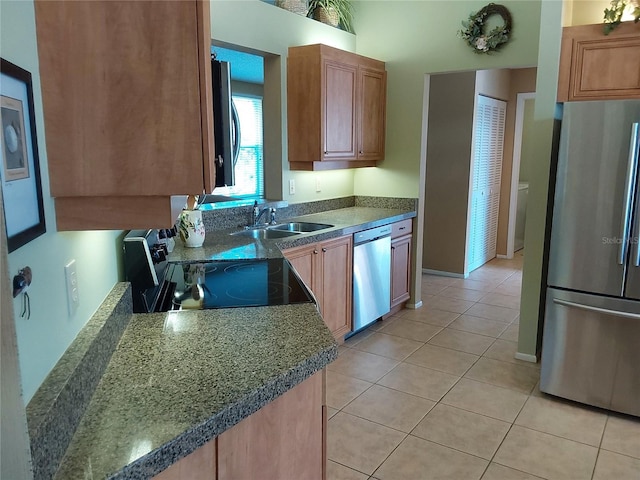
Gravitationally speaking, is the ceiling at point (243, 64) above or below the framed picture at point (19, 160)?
above

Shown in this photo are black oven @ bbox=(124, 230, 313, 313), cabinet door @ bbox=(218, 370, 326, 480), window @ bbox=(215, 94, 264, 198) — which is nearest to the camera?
cabinet door @ bbox=(218, 370, 326, 480)

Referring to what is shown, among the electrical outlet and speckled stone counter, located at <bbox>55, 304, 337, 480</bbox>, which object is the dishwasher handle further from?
the electrical outlet

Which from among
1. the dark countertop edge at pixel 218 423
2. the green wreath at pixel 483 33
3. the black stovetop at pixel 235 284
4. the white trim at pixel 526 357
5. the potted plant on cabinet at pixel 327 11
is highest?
the potted plant on cabinet at pixel 327 11

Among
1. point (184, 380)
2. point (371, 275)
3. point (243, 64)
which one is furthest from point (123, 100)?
point (243, 64)

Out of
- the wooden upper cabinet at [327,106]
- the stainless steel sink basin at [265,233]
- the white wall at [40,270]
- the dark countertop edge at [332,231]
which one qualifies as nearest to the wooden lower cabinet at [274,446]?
the white wall at [40,270]

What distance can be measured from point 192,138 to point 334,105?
9.13 ft

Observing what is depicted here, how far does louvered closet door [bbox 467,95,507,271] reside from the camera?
19.0 feet

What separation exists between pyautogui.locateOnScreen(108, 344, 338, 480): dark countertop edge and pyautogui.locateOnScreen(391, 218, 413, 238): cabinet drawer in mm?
2843

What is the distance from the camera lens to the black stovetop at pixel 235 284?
6.19ft

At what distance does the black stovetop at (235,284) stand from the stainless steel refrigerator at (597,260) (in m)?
1.65

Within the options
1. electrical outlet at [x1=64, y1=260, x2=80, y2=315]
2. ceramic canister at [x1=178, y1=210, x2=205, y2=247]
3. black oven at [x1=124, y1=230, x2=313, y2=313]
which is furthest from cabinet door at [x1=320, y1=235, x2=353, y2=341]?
electrical outlet at [x1=64, y1=260, x2=80, y2=315]

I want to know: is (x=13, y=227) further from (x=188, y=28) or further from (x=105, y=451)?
(x=188, y=28)

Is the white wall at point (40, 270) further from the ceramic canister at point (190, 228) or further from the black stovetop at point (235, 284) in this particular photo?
the ceramic canister at point (190, 228)

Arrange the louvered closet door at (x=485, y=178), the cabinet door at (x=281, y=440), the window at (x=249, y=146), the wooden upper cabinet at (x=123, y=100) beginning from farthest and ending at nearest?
the louvered closet door at (x=485, y=178)
the window at (x=249, y=146)
the cabinet door at (x=281, y=440)
the wooden upper cabinet at (x=123, y=100)
